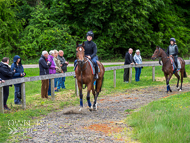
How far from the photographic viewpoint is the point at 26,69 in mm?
22953

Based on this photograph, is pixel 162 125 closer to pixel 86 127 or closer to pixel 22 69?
pixel 86 127

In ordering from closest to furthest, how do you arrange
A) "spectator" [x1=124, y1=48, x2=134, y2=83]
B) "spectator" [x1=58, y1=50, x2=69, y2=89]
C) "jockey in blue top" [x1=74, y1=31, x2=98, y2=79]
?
"jockey in blue top" [x1=74, y1=31, x2=98, y2=79] < "spectator" [x1=58, y1=50, x2=69, y2=89] < "spectator" [x1=124, y1=48, x2=134, y2=83]

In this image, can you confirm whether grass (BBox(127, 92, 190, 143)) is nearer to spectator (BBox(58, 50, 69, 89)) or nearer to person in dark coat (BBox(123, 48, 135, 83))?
spectator (BBox(58, 50, 69, 89))

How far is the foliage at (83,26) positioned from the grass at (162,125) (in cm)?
2197

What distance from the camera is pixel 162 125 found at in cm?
643

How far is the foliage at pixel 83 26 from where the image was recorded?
29141mm

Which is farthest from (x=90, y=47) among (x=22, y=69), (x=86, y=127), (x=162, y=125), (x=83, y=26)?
(x=83, y=26)

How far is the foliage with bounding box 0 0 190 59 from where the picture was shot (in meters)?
29.1

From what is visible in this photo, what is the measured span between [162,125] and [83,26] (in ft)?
86.2

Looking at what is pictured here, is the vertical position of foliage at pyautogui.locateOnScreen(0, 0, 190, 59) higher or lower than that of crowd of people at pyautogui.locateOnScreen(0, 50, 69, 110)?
higher

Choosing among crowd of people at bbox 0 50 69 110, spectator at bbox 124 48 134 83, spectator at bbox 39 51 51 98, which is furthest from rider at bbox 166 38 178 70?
spectator at bbox 39 51 51 98

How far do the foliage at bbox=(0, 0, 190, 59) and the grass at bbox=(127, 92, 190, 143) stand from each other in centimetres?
2197

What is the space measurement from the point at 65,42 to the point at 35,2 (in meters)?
9.41

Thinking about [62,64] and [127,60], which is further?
[127,60]
